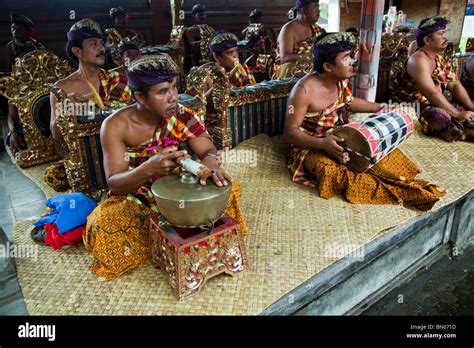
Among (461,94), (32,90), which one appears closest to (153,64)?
(32,90)

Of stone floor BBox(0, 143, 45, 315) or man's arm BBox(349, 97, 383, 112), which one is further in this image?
man's arm BBox(349, 97, 383, 112)

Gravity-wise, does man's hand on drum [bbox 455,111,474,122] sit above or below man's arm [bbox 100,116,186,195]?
below

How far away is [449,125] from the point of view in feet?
14.3

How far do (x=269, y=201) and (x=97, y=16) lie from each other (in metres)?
6.60

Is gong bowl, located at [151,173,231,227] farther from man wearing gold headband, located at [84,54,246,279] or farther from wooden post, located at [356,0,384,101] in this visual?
wooden post, located at [356,0,384,101]

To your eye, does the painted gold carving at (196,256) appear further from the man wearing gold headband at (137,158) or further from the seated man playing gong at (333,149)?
the seated man playing gong at (333,149)

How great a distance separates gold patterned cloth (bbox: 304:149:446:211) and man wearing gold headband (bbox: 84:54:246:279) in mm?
1010

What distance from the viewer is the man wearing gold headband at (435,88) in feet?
14.3

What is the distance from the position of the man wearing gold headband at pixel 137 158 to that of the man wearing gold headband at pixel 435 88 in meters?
3.09

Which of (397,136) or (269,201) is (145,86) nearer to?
(269,201)

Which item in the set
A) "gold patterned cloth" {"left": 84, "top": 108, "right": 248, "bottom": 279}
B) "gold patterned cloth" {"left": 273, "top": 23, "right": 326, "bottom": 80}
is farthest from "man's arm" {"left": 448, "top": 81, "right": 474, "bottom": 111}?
"gold patterned cloth" {"left": 84, "top": 108, "right": 248, "bottom": 279}

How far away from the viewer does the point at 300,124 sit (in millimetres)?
3326

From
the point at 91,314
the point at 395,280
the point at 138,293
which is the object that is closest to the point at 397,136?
the point at 395,280

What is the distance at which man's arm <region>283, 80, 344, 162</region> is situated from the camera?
317cm
